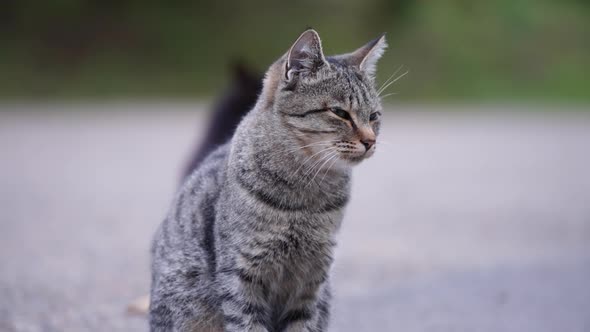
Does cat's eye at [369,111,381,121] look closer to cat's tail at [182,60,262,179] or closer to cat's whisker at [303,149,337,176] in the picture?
cat's whisker at [303,149,337,176]

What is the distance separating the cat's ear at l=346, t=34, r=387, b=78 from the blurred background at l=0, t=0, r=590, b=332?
0.41m

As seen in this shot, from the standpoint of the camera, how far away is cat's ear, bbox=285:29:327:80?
3.22 m

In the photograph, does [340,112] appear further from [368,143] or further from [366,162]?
[366,162]

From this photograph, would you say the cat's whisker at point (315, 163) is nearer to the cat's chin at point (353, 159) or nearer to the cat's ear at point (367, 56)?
the cat's chin at point (353, 159)

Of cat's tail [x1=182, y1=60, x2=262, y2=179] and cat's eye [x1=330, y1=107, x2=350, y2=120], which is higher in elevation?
cat's eye [x1=330, y1=107, x2=350, y2=120]

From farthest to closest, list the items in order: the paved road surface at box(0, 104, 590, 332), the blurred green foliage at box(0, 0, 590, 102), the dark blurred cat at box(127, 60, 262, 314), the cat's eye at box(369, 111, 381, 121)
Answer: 1. the blurred green foliage at box(0, 0, 590, 102)
2. the dark blurred cat at box(127, 60, 262, 314)
3. the paved road surface at box(0, 104, 590, 332)
4. the cat's eye at box(369, 111, 381, 121)

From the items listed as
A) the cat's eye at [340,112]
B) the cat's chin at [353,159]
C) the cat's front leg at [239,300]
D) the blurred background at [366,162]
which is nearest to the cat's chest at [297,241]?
the cat's front leg at [239,300]

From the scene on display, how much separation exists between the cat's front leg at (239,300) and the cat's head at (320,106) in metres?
0.63

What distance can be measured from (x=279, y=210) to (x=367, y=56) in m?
0.90

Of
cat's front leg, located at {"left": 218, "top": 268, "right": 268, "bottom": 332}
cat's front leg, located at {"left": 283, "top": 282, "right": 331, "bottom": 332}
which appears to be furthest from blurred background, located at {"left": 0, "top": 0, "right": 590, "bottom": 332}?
cat's front leg, located at {"left": 218, "top": 268, "right": 268, "bottom": 332}

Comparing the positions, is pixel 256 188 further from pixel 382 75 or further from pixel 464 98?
pixel 464 98

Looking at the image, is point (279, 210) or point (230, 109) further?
point (230, 109)

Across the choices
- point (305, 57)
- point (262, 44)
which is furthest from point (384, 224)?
point (262, 44)

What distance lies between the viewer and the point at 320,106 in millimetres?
3260
